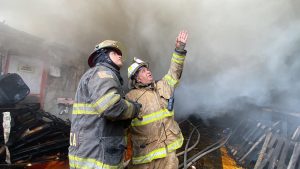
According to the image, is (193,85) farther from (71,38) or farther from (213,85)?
(71,38)

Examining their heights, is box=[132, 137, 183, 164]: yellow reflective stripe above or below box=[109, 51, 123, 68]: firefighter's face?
below

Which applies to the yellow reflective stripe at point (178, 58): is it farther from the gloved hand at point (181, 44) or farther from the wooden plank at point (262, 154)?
the wooden plank at point (262, 154)

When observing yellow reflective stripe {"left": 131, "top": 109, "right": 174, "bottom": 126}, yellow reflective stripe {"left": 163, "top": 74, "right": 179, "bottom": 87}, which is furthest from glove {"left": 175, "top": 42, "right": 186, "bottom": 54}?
yellow reflective stripe {"left": 131, "top": 109, "right": 174, "bottom": 126}

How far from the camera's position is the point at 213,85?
29.8ft

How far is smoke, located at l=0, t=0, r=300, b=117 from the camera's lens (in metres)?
5.78

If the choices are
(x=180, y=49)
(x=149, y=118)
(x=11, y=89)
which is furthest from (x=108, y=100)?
(x=11, y=89)

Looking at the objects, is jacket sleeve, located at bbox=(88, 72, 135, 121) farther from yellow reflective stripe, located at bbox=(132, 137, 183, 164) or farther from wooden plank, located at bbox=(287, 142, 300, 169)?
wooden plank, located at bbox=(287, 142, 300, 169)

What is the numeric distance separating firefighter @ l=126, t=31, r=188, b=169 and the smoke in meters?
3.55

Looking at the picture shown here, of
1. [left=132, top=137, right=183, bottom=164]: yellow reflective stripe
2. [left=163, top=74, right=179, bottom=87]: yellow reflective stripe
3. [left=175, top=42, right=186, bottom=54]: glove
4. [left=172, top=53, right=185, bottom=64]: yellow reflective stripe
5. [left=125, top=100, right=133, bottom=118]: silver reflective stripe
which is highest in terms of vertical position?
[left=175, top=42, right=186, bottom=54]: glove

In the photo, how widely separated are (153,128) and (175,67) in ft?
2.90

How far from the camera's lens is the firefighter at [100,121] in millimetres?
2084

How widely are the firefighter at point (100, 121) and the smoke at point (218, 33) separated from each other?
4682mm

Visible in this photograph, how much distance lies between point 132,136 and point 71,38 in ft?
17.9

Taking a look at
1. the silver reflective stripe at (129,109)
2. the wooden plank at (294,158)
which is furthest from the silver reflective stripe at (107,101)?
the wooden plank at (294,158)
